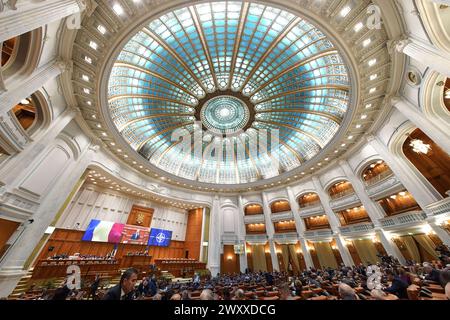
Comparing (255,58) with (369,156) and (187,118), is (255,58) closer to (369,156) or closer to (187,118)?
(187,118)

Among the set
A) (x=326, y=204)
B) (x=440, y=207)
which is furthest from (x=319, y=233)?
(x=440, y=207)

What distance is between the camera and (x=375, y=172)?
15359 millimetres

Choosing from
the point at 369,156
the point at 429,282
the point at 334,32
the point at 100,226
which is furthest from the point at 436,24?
the point at 100,226

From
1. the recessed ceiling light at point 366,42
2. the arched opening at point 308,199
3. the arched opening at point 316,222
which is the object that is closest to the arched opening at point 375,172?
the arched opening at point 308,199

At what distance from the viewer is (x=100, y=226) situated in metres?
17.5

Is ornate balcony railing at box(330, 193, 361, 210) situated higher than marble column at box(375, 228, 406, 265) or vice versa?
ornate balcony railing at box(330, 193, 361, 210)

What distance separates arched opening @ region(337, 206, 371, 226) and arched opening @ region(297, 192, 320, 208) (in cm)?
291

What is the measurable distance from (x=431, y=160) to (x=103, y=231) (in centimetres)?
2839

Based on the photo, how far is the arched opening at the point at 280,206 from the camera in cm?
2335

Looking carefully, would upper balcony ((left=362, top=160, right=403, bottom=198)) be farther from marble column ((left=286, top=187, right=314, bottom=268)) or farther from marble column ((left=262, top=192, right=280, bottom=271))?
marble column ((left=262, top=192, right=280, bottom=271))

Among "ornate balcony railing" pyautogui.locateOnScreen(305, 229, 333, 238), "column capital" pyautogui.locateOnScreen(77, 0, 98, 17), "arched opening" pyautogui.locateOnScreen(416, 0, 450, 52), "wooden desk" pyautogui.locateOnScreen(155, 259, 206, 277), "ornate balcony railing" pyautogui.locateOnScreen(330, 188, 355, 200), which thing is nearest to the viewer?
"arched opening" pyautogui.locateOnScreen(416, 0, 450, 52)

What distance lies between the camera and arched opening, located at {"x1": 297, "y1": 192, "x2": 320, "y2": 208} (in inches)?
809

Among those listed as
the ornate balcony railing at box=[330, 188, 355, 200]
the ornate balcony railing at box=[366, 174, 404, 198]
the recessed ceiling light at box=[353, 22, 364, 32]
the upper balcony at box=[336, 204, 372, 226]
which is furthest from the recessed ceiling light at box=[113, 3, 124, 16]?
the upper balcony at box=[336, 204, 372, 226]

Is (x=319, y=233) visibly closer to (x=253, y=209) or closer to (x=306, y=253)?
(x=306, y=253)
